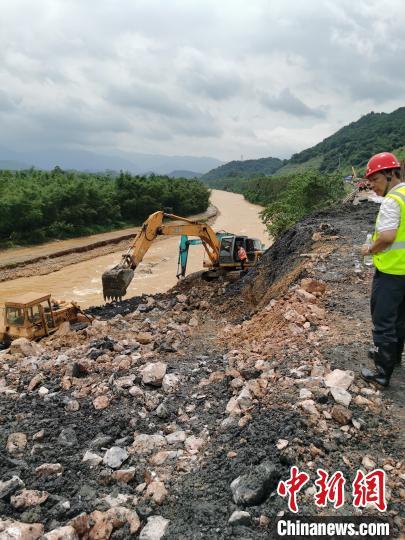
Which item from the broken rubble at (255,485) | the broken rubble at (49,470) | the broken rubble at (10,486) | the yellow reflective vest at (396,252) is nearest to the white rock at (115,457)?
the broken rubble at (49,470)

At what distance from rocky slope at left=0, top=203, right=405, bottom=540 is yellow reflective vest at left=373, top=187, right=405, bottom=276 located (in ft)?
3.67

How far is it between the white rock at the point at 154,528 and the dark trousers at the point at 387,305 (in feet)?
7.98

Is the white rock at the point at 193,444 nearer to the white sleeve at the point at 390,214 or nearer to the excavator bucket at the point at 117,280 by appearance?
the white sleeve at the point at 390,214

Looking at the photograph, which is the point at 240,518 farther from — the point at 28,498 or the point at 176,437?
the point at 28,498

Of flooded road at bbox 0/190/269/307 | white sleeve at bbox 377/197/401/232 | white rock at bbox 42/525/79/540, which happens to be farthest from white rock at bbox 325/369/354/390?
flooded road at bbox 0/190/269/307

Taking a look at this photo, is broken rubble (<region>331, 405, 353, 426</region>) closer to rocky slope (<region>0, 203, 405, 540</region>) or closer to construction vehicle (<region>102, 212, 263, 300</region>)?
rocky slope (<region>0, 203, 405, 540</region>)

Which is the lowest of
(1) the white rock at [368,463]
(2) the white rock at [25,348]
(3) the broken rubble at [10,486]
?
(2) the white rock at [25,348]

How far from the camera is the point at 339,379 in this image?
4254 mm

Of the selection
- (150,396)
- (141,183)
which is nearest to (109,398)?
(150,396)

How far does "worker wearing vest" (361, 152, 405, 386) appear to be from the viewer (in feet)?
12.6

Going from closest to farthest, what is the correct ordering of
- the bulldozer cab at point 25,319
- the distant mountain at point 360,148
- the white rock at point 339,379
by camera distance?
the white rock at point 339,379 → the bulldozer cab at point 25,319 → the distant mountain at point 360,148

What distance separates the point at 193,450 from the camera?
400cm

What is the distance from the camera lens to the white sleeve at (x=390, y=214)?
379cm

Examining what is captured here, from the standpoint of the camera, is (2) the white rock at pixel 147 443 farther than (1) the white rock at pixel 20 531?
Yes
